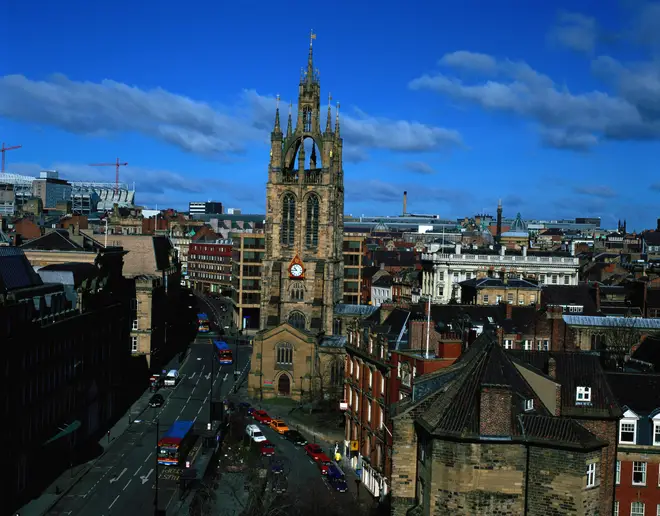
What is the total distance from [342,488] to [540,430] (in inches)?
1040

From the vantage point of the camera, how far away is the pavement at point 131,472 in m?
56.2

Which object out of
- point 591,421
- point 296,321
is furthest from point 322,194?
point 591,421

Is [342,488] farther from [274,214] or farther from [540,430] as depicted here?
[274,214]

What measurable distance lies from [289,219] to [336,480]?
43.5 meters

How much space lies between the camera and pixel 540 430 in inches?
1543

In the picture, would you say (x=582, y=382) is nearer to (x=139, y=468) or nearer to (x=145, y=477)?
(x=145, y=477)

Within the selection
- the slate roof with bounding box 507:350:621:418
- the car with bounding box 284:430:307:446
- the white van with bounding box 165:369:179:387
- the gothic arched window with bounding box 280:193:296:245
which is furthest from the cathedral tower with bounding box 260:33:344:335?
the slate roof with bounding box 507:350:621:418

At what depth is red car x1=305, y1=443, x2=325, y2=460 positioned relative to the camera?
69.8 metres

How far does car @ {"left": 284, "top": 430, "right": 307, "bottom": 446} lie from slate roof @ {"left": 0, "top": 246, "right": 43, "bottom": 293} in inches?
1011

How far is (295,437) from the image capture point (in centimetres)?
7575

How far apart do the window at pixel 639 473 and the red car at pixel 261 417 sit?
40.3 meters

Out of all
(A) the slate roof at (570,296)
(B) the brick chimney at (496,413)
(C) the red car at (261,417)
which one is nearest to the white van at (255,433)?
(C) the red car at (261,417)

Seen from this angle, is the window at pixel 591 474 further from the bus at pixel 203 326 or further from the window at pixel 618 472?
the bus at pixel 203 326

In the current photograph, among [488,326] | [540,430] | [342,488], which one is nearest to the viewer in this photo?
[540,430]
